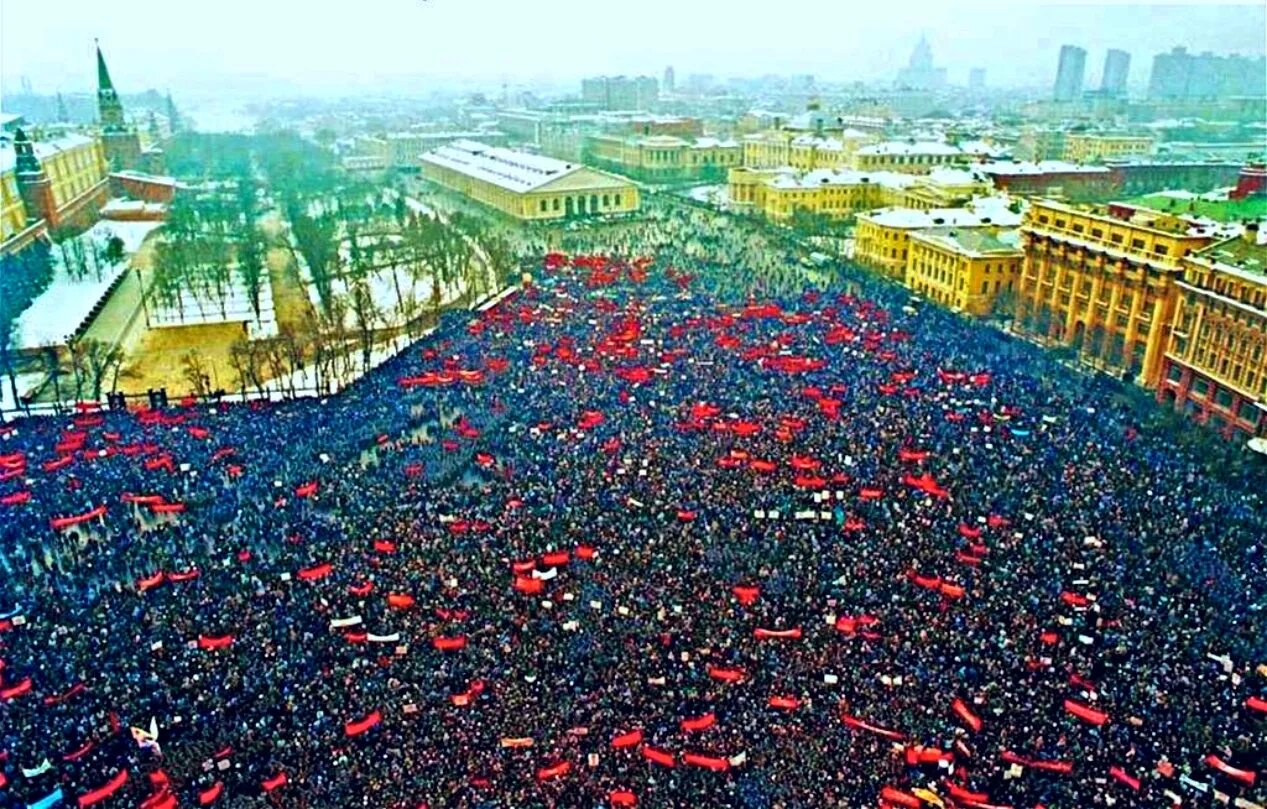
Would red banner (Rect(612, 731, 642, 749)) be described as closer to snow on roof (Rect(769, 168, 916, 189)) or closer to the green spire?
snow on roof (Rect(769, 168, 916, 189))

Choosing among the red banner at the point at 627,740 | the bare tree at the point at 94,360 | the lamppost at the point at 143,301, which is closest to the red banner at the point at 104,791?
the red banner at the point at 627,740

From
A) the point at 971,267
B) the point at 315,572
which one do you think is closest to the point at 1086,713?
the point at 315,572

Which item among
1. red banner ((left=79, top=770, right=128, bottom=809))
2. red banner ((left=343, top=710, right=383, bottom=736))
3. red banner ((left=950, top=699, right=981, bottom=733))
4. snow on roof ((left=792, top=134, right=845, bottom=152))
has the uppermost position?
snow on roof ((left=792, top=134, right=845, bottom=152))

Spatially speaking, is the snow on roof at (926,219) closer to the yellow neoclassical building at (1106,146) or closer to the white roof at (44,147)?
the white roof at (44,147)

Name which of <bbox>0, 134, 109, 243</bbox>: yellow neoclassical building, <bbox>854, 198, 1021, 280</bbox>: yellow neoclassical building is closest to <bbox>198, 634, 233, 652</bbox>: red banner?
<bbox>0, 134, 109, 243</bbox>: yellow neoclassical building

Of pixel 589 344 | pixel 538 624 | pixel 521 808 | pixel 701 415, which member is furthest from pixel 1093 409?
pixel 521 808

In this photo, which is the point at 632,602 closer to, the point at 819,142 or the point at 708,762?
the point at 708,762

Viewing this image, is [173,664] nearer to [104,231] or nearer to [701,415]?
[701,415]
